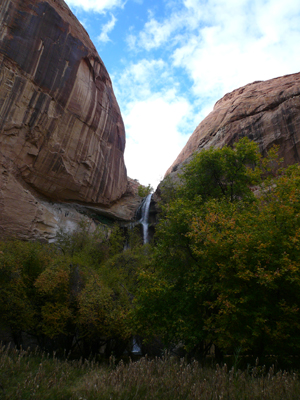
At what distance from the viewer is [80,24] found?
33.8 m

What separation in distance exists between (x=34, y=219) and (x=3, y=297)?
1516 centimetres

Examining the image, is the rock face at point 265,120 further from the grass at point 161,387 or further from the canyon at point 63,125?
the grass at point 161,387

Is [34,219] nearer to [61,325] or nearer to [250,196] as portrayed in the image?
[61,325]

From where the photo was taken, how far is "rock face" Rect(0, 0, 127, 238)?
24.9 metres

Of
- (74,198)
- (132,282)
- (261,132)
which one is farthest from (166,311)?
(261,132)

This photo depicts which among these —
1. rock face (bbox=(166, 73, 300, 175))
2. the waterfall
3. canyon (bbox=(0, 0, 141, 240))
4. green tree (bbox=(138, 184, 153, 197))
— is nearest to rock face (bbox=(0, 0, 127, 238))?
canyon (bbox=(0, 0, 141, 240))

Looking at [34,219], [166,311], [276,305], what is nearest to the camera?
[276,305]

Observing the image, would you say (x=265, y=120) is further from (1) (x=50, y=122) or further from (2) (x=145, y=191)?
(1) (x=50, y=122)

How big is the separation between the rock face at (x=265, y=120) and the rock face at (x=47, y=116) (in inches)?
646

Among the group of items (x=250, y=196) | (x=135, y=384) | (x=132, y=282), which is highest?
(x=250, y=196)

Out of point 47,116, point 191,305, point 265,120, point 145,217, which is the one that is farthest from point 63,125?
point 191,305

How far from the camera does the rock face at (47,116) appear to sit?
81.7 ft

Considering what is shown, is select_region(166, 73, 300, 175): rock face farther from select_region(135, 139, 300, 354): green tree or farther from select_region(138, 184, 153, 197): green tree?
select_region(135, 139, 300, 354): green tree

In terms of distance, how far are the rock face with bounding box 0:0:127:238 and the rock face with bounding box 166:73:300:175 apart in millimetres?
16401
